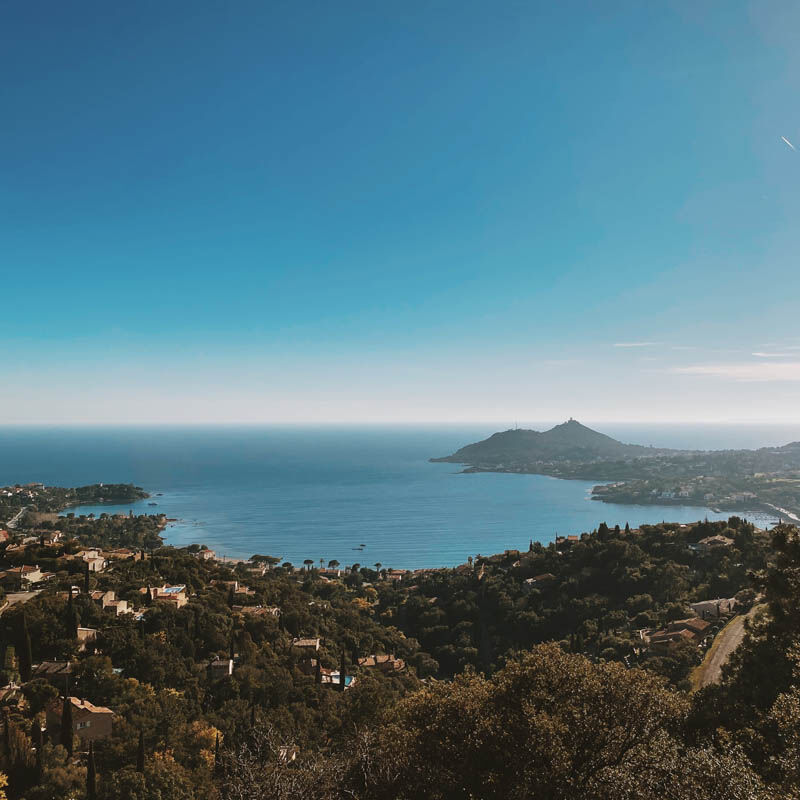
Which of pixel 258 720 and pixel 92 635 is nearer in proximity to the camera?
pixel 258 720

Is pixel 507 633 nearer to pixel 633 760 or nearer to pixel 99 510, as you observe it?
pixel 633 760

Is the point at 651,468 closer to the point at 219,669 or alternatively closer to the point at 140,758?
the point at 219,669

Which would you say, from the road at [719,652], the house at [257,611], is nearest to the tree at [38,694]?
the house at [257,611]

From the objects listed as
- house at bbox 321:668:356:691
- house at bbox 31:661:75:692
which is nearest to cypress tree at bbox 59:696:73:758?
house at bbox 31:661:75:692

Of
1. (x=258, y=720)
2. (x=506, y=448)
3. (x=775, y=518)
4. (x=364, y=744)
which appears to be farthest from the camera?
(x=506, y=448)

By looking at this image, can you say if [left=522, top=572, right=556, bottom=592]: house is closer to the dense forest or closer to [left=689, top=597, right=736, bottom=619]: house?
the dense forest

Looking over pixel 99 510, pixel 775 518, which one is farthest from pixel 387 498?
pixel 775 518
